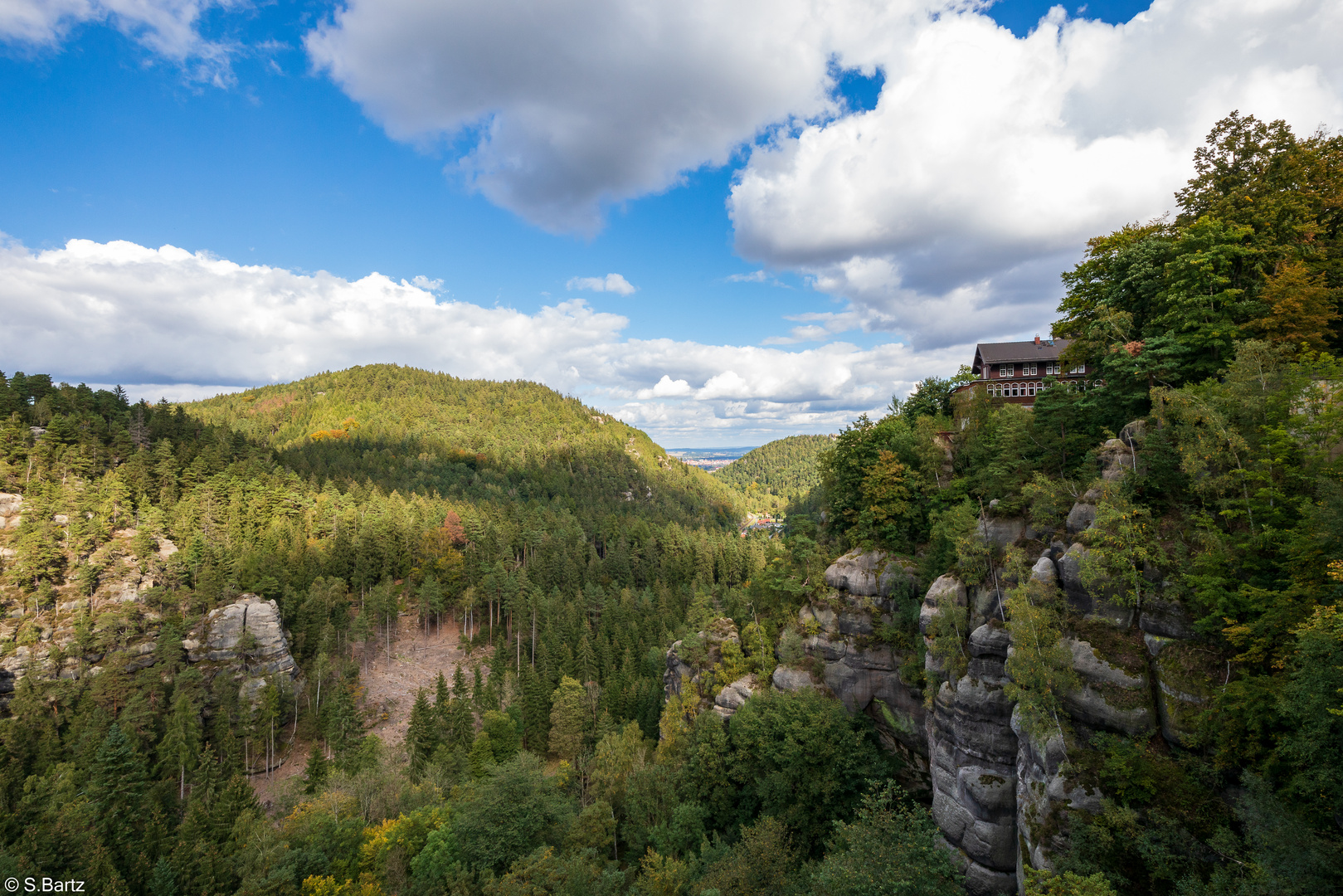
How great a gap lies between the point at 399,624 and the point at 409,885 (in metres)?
56.4

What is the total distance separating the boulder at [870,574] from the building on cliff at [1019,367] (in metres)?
17.7

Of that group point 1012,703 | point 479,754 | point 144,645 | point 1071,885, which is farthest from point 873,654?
point 144,645

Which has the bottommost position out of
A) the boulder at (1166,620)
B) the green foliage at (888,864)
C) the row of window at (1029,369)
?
the green foliage at (888,864)

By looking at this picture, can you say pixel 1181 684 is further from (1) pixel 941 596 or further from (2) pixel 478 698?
(2) pixel 478 698

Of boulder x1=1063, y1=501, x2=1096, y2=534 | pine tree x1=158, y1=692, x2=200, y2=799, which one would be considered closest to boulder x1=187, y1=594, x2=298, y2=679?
pine tree x1=158, y1=692, x2=200, y2=799

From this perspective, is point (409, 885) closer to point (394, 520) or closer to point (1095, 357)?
point (1095, 357)

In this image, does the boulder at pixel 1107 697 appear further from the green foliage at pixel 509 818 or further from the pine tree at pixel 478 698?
the pine tree at pixel 478 698

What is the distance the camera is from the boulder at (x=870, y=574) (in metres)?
37.0

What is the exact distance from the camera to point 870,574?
39156 millimetres

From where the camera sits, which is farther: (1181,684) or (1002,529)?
(1002,529)

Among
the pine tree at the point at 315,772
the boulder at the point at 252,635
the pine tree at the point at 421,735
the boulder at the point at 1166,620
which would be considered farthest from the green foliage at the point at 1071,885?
the boulder at the point at 252,635

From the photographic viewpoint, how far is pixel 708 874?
93.9 ft

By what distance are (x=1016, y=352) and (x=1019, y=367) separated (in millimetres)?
1571

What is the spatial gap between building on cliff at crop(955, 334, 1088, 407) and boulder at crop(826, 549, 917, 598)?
17.7 meters
